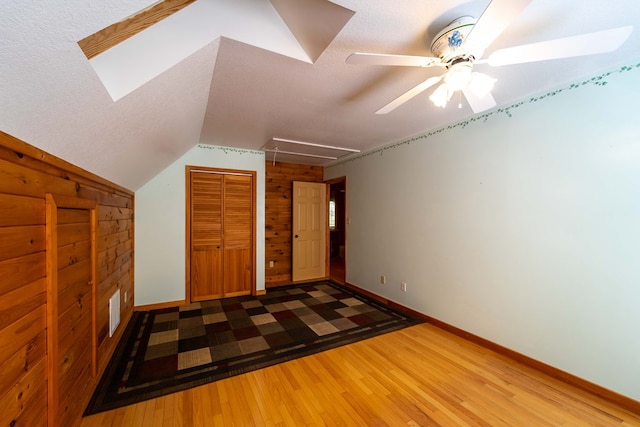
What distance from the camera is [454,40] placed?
127 cm

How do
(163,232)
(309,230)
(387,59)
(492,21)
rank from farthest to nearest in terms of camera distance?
(309,230), (163,232), (387,59), (492,21)

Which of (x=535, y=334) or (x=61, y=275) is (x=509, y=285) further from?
(x=61, y=275)

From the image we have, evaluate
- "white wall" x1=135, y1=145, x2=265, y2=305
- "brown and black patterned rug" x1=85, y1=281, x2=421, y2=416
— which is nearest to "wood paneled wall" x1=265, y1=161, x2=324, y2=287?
"brown and black patterned rug" x1=85, y1=281, x2=421, y2=416

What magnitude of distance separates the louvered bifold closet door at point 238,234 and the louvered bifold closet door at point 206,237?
0.10 meters

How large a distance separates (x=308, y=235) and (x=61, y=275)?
12.5ft

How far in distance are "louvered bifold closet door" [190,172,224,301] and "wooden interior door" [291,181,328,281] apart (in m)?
1.46

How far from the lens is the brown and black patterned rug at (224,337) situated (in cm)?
194

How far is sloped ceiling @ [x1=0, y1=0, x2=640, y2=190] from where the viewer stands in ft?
2.49

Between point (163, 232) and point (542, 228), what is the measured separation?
4.32 m

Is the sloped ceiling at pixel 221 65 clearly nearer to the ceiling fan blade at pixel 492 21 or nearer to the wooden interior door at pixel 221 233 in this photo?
the ceiling fan blade at pixel 492 21

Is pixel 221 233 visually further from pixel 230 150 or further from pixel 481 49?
pixel 481 49

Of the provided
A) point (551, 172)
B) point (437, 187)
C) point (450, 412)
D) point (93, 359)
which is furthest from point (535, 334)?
point (93, 359)

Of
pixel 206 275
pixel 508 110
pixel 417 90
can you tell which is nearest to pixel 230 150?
pixel 206 275

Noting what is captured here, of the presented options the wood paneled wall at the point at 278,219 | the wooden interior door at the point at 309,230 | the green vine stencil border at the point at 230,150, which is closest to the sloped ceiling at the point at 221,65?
the green vine stencil border at the point at 230,150
